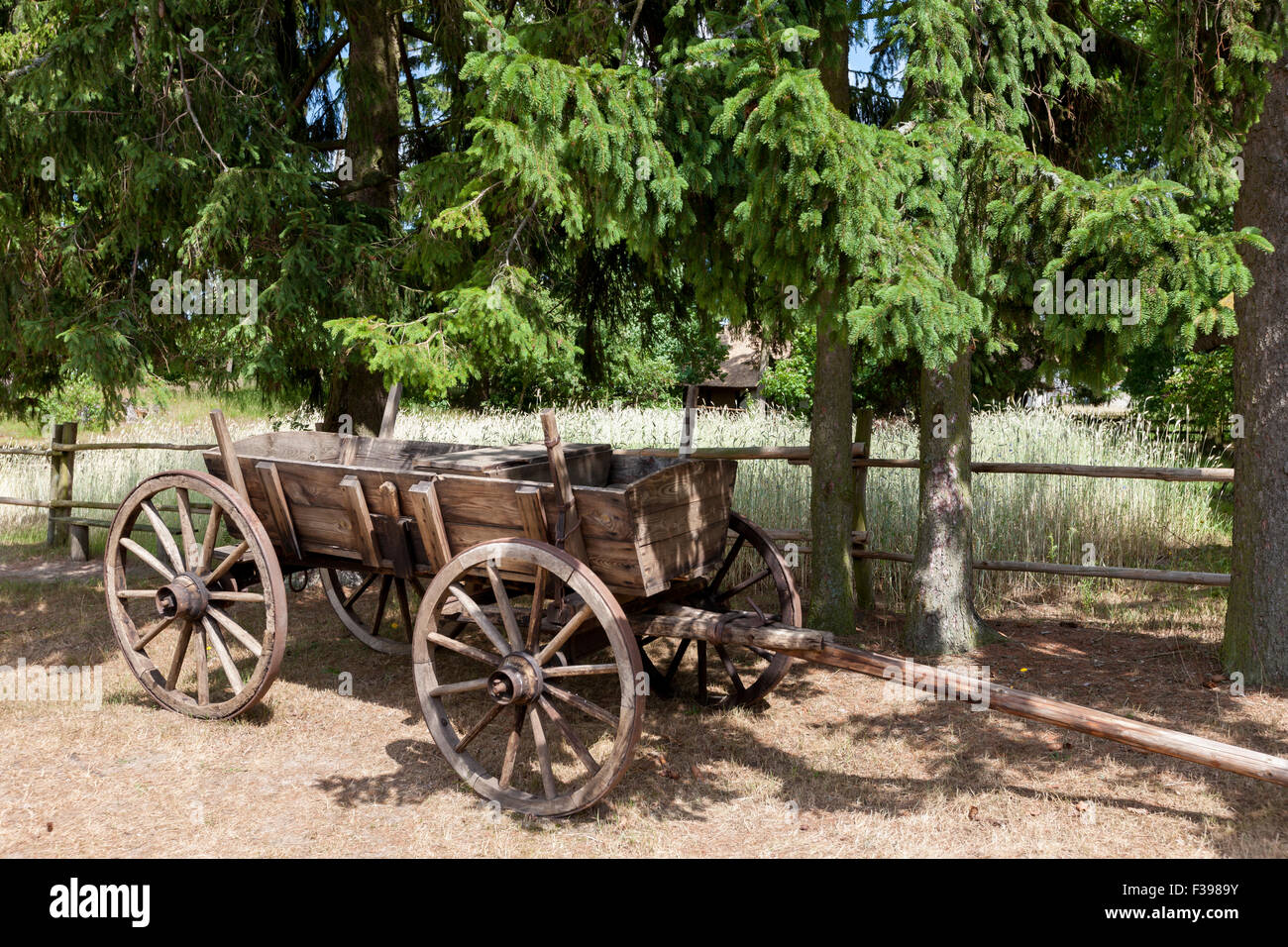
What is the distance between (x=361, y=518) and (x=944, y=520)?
3467 millimetres

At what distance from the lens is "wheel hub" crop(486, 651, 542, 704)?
398 cm

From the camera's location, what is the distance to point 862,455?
7.09 m

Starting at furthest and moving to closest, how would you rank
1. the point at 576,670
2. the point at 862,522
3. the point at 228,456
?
1. the point at 862,522
2. the point at 228,456
3. the point at 576,670

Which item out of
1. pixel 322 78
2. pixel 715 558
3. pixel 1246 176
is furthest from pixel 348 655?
pixel 1246 176

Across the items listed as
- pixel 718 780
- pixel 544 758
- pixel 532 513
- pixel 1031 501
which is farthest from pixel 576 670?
pixel 1031 501

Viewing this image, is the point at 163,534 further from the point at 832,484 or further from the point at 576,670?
the point at 832,484

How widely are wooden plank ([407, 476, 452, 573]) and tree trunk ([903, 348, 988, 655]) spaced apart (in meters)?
3.11

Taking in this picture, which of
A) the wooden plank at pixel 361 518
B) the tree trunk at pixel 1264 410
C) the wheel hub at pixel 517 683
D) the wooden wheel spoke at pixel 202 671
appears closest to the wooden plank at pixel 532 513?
the wheel hub at pixel 517 683

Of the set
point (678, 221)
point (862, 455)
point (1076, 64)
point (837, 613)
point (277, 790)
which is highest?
point (1076, 64)

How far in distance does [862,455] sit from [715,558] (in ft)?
8.95

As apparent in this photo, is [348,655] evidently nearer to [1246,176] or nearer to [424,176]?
[424,176]

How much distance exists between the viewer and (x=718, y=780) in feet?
14.3
